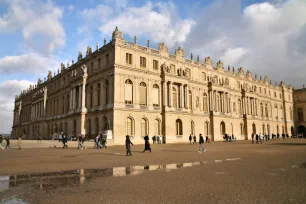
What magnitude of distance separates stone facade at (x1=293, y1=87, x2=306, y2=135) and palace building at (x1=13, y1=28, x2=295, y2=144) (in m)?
26.5

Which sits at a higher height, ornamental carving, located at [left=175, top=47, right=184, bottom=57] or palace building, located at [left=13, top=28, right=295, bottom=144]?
ornamental carving, located at [left=175, top=47, right=184, bottom=57]

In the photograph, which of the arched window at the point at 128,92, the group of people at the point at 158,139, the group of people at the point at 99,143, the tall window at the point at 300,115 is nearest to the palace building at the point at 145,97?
the arched window at the point at 128,92

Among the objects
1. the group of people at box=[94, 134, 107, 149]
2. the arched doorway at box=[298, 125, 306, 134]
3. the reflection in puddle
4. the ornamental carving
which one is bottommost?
the reflection in puddle

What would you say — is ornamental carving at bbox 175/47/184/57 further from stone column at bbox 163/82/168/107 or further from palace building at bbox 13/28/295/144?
stone column at bbox 163/82/168/107

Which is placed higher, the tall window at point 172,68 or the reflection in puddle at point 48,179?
the tall window at point 172,68

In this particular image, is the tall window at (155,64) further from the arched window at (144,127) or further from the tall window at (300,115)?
the tall window at (300,115)

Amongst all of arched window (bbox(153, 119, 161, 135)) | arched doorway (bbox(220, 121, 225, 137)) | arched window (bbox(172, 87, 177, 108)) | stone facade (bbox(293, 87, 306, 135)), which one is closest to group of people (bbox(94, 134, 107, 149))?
arched window (bbox(153, 119, 161, 135))

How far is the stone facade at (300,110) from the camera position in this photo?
89056 mm

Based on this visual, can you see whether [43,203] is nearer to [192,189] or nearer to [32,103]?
[192,189]

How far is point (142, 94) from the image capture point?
144 feet

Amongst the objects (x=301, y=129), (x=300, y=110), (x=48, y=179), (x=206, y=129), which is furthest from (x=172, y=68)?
(x=301, y=129)

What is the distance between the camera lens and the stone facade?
292ft

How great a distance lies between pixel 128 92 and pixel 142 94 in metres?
2.92

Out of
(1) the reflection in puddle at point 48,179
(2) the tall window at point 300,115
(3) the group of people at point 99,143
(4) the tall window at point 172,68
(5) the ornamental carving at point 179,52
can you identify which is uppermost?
(5) the ornamental carving at point 179,52
